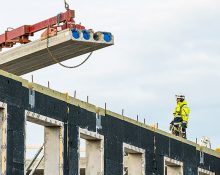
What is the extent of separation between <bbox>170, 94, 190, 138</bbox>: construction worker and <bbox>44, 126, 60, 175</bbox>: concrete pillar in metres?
13.9

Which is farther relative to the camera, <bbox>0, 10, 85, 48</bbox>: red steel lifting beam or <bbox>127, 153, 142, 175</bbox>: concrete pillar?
<bbox>127, 153, 142, 175</bbox>: concrete pillar

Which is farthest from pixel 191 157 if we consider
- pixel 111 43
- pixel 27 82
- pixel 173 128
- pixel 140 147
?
pixel 27 82

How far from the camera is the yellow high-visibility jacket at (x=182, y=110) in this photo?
59.6 meters

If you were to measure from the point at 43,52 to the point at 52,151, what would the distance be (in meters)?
6.86

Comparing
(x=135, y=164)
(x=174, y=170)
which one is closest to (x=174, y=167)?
(x=174, y=170)

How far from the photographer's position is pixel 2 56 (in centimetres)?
5409

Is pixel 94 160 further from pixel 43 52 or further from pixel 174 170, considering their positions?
pixel 174 170

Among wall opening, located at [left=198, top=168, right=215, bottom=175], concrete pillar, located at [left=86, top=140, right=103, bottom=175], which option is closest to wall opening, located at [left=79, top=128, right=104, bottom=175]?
concrete pillar, located at [left=86, top=140, right=103, bottom=175]

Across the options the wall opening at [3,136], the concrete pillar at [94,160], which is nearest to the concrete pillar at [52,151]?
the concrete pillar at [94,160]

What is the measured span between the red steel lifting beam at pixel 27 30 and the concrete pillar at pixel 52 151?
7506 millimetres

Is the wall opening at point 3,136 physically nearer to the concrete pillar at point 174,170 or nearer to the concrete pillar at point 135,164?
the concrete pillar at point 135,164

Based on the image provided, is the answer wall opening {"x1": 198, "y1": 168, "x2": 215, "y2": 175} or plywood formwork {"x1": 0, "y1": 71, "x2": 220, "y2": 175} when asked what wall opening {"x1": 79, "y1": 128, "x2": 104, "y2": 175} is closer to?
plywood formwork {"x1": 0, "y1": 71, "x2": 220, "y2": 175}

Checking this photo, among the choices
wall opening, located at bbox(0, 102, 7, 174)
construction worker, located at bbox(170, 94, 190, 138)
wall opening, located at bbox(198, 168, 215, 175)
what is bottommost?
wall opening, located at bbox(0, 102, 7, 174)

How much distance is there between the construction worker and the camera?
196 feet
